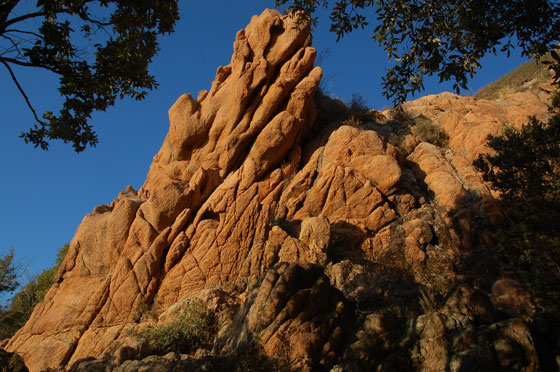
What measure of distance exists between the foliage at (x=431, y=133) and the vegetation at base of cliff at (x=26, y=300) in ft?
73.3

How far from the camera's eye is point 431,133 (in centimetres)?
2169

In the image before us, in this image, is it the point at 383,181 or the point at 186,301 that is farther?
the point at 383,181

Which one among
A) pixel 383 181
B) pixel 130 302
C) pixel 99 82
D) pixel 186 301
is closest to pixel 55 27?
pixel 99 82

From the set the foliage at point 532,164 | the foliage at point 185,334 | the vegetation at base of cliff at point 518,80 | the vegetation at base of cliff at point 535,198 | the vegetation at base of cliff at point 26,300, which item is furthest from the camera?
the vegetation at base of cliff at point 518,80

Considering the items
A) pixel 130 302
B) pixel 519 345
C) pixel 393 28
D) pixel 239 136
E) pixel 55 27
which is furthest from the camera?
pixel 239 136

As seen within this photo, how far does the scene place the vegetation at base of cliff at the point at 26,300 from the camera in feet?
68.9

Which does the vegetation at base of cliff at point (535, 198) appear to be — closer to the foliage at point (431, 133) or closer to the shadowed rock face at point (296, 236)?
the shadowed rock face at point (296, 236)

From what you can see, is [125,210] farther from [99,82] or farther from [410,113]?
[410,113]

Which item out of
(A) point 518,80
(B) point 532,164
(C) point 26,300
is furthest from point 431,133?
(C) point 26,300

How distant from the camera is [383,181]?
696 inches

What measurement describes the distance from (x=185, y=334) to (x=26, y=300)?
15.6m

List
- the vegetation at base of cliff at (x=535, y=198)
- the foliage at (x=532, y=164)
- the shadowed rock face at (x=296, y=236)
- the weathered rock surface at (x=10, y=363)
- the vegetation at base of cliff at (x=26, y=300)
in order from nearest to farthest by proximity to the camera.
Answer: the vegetation at base of cliff at (x=535, y=198)
the shadowed rock face at (x=296, y=236)
the foliage at (x=532, y=164)
the weathered rock surface at (x=10, y=363)
the vegetation at base of cliff at (x=26, y=300)

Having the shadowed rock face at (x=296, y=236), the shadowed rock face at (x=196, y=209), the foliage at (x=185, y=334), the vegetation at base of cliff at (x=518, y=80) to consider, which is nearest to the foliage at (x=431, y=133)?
the shadowed rock face at (x=296, y=236)

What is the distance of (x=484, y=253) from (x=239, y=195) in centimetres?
1012
